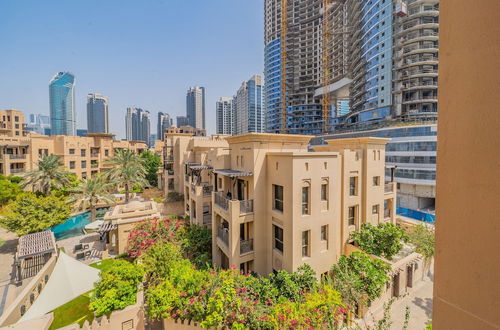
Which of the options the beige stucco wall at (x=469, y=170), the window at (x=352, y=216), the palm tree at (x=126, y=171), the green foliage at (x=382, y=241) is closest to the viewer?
the beige stucco wall at (x=469, y=170)

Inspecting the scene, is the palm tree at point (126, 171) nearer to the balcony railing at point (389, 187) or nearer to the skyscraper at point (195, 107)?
the balcony railing at point (389, 187)

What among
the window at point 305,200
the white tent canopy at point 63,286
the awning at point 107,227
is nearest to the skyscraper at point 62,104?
the awning at point 107,227

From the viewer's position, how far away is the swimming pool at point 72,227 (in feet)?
87.6

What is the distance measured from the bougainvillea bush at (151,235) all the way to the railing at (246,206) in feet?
24.1

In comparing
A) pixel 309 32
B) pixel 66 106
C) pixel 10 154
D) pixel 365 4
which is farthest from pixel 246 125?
pixel 66 106

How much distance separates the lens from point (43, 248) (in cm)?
1638

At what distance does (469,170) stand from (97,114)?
243295 mm

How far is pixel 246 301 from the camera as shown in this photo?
981cm

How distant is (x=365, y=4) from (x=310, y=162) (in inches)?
2813

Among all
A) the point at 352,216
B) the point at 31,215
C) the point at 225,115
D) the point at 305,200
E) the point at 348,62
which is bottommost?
the point at 31,215

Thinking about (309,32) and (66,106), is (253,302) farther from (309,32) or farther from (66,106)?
(66,106)

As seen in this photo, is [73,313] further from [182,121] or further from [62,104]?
[62,104]

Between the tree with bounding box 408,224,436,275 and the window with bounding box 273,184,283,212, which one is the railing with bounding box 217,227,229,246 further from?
the tree with bounding box 408,224,436,275

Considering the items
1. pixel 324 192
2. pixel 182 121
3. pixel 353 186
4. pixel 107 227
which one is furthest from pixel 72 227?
pixel 182 121
